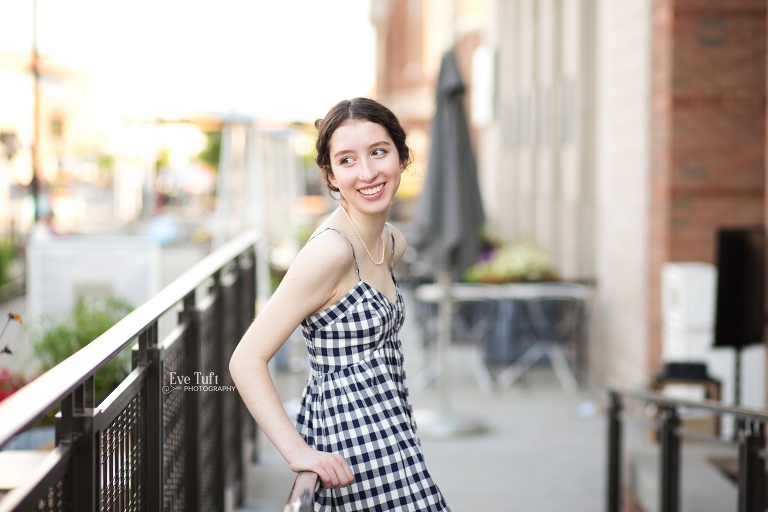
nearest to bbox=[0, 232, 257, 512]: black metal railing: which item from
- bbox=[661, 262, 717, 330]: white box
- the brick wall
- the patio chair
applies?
bbox=[661, 262, 717, 330]: white box

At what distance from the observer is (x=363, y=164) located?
2064mm

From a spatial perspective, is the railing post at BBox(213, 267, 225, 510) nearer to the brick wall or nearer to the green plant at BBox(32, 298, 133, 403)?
the green plant at BBox(32, 298, 133, 403)

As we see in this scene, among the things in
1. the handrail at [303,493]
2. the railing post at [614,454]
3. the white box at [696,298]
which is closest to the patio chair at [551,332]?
the white box at [696,298]

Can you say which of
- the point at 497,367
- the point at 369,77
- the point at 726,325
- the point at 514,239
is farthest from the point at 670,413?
the point at 369,77

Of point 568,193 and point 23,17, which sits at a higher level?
point 23,17

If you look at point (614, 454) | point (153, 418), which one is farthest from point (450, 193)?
point (153, 418)

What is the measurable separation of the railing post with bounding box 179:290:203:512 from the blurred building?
6.73 feet

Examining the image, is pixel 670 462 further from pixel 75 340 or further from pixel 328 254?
pixel 75 340

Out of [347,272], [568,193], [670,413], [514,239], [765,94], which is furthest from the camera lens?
[514,239]

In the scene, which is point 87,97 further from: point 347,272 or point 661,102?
point 347,272

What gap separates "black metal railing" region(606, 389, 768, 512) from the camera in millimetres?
3572

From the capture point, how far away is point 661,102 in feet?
23.2

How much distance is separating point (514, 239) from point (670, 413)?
34.2 ft

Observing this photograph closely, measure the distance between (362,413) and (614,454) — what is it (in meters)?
3.25
